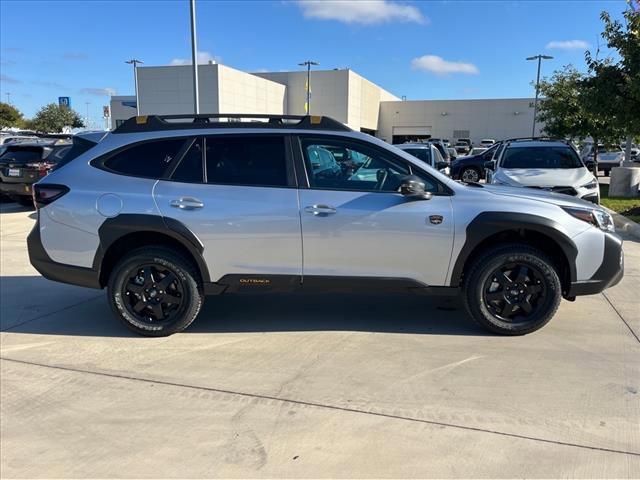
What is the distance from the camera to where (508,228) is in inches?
169

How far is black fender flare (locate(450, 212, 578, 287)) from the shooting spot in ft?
14.0

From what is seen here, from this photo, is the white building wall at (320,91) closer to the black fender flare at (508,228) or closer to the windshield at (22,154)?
the windshield at (22,154)

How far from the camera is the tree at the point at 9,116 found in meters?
67.8

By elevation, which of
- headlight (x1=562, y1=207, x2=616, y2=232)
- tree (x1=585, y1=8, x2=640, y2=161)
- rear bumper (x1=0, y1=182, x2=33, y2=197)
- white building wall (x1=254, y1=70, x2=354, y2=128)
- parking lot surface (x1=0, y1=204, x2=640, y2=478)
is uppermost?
white building wall (x1=254, y1=70, x2=354, y2=128)

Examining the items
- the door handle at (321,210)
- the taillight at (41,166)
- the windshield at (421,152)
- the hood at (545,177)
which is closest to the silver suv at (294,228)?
the door handle at (321,210)

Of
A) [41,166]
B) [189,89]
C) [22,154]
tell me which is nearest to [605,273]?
[41,166]

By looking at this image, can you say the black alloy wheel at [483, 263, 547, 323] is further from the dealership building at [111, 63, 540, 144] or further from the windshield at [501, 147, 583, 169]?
the dealership building at [111, 63, 540, 144]

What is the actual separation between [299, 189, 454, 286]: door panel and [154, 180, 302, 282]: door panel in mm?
134

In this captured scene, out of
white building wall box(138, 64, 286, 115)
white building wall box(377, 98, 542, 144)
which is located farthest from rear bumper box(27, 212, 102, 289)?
white building wall box(377, 98, 542, 144)

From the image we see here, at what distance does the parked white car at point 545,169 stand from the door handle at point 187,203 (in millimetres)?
6317

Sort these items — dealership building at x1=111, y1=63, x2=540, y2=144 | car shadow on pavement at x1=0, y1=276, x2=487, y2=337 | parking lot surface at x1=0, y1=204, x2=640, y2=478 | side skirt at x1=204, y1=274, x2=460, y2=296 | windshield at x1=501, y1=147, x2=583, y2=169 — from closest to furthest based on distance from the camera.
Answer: parking lot surface at x1=0, y1=204, x2=640, y2=478, side skirt at x1=204, y1=274, x2=460, y2=296, car shadow on pavement at x1=0, y1=276, x2=487, y2=337, windshield at x1=501, y1=147, x2=583, y2=169, dealership building at x1=111, y1=63, x2=540, y2=144

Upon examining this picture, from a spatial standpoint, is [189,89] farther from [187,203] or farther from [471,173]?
[187,203]

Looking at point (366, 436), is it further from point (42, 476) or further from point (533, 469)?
point (42, 476)

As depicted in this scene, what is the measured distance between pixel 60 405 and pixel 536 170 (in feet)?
30.2
